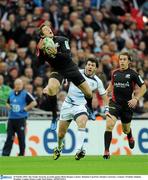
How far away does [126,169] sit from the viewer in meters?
15.5

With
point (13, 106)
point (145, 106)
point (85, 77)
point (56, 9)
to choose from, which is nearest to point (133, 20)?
point (56, 9)

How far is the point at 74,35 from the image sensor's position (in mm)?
26453

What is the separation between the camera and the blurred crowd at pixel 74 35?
24.1 metres

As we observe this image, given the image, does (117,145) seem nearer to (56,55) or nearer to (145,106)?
(145,106)

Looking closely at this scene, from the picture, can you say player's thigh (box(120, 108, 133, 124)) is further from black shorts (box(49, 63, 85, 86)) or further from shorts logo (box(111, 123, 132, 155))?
shorts logo (box(111, 123, 132, 155))

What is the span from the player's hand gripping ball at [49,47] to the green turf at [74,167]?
2317mm

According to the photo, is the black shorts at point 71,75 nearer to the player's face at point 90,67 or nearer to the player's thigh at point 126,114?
the player's face at point 90,67

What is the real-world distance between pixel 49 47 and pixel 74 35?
382 inches

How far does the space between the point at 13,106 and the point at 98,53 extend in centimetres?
526

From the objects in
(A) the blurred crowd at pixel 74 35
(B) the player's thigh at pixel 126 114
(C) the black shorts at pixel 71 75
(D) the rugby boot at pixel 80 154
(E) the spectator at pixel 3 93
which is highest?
(A) the blurred crowd at pixel 74 35

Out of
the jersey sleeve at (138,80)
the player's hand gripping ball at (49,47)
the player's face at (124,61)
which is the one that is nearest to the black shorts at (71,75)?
the player's hand gripping ball at (49,47)

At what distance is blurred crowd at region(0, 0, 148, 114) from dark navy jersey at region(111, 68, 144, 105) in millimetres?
4103

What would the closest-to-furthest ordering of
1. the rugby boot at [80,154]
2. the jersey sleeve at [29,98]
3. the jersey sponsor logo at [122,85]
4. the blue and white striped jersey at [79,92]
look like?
1. the rugby boot at [80,154]
2. the blue and white striped jersey at [79,92]
3. the jersey sponsor logo at [122,85]
4. the jersey sleeve at [29,98]

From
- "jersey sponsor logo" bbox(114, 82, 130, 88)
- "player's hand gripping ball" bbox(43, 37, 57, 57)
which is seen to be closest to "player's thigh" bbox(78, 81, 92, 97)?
"player's hand gripping ball" bbox(43, 37, 57, 57)
